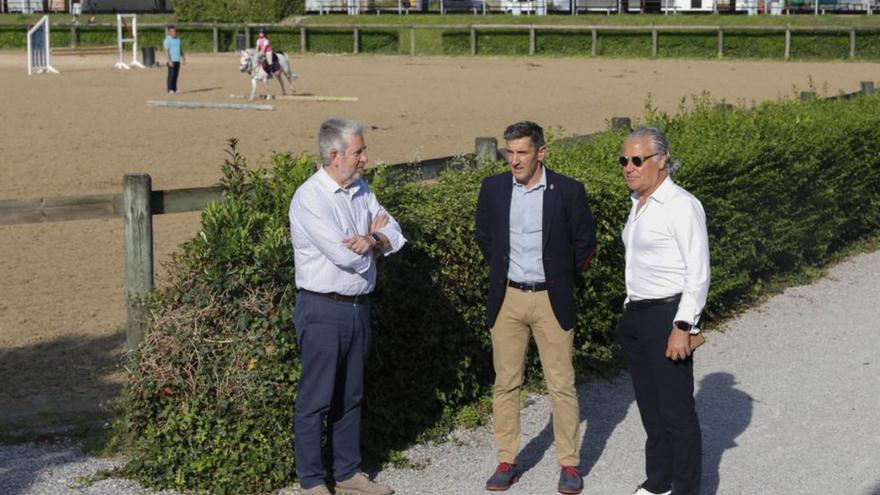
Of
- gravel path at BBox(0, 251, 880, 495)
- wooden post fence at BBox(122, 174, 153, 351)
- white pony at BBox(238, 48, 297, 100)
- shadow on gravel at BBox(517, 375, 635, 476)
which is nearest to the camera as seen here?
gravel path at BBox(0, 251, 880, 495)

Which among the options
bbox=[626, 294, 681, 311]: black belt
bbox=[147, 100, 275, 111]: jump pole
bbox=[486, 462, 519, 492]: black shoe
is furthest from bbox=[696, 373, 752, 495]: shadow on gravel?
bbox=[147, 100, 275, 111]: jump pole

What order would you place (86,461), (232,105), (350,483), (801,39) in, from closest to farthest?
1. (350,483)
2. (86,461)
3. (232,105)
4. (801,39)

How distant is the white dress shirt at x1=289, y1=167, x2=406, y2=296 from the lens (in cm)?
585

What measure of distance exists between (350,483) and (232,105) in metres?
20.6

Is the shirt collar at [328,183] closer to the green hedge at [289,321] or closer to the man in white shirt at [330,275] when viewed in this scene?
the man in white shirt at [330,275]

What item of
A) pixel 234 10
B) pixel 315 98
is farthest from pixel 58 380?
pixel 234 10

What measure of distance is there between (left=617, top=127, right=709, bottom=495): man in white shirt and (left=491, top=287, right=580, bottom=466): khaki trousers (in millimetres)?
424

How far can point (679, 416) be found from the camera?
5922 mm

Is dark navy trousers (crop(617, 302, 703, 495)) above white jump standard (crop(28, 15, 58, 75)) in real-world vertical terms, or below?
below

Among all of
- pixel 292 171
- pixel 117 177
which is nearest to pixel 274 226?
pixel 292 171

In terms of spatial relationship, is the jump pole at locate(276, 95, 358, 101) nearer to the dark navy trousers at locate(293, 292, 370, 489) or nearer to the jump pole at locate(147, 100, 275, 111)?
the jump pole at locate(147, 100, 275, 111)

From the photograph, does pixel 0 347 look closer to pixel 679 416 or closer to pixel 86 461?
pixel 86 461

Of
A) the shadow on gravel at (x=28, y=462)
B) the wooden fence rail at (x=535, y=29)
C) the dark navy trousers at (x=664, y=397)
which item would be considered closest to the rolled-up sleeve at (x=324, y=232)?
the dark navy trousers at (x=664, y=397)

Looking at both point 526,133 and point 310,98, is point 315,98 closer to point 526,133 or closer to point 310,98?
point 310,98
